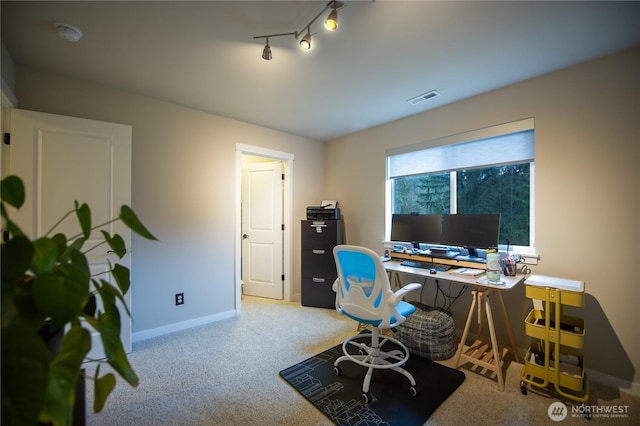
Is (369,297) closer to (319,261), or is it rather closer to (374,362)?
(374,362)

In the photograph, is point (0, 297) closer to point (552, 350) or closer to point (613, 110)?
point (552, 350)

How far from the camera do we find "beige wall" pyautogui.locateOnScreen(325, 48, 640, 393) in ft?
6.44

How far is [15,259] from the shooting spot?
1.93ft

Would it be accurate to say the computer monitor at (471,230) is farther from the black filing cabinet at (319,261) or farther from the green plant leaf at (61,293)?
the green plant leaf at (61,293)

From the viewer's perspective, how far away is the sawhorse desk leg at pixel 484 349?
6.61ft

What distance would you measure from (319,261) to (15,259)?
3248 millimetres

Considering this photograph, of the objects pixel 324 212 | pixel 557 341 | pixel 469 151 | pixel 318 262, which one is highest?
pixel 469 151

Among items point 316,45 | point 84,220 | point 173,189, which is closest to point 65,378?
point 84,220

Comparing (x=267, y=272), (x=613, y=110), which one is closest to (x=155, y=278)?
(x=267, y=272)

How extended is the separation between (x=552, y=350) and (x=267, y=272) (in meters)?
3.32

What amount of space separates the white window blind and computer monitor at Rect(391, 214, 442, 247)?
0.57 meters

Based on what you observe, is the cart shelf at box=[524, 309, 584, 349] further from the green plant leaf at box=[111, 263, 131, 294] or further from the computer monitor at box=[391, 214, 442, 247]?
the green plant leaf at box=[111, 263, 131, 294]

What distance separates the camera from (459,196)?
2.97 meters

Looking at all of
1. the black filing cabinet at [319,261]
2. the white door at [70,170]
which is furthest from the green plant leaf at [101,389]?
the black filing cabinet at [319,261]
